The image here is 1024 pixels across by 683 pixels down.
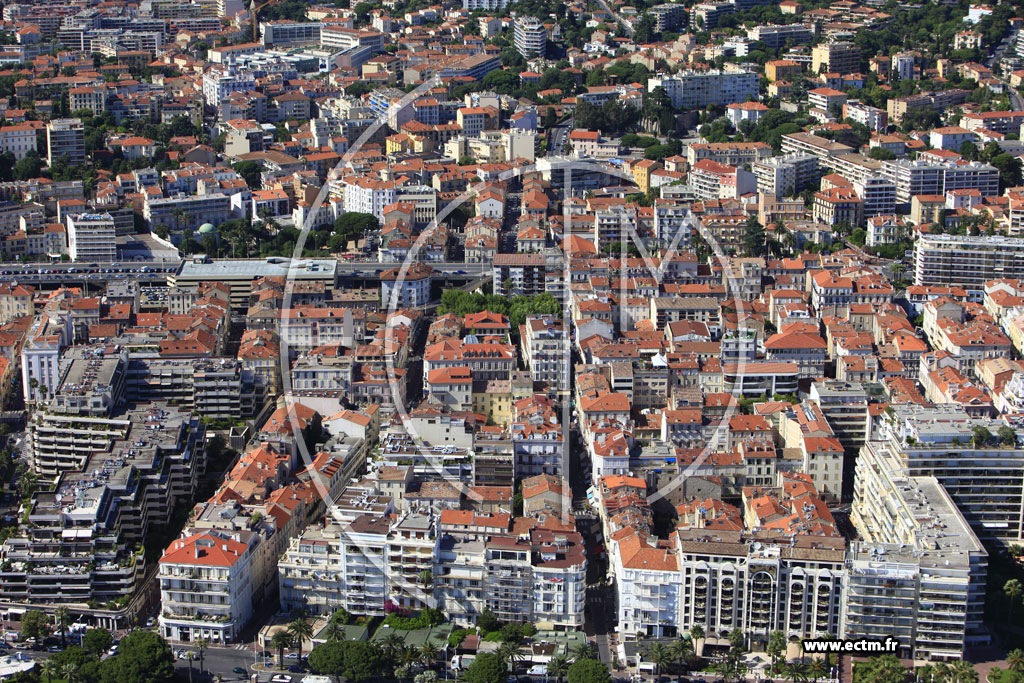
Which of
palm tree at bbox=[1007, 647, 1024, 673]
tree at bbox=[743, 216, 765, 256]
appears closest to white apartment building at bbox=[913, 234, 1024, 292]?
tree at bbox=[743, 216, 765, 256]

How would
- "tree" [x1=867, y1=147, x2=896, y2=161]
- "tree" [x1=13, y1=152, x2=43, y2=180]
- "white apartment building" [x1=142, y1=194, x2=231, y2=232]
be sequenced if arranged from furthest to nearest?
"tree" [x1=867, y1=147, x2=896, y2=161], "tree" [x1=13, y1=152, x2=43, y2=180], "white apartment building" [x1=142, y1=194, x2=231, y2=232]

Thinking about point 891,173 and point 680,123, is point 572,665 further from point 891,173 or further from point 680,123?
point 680,123

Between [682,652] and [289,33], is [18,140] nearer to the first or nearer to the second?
[289,33]

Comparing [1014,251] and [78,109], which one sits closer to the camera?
[1014,251]

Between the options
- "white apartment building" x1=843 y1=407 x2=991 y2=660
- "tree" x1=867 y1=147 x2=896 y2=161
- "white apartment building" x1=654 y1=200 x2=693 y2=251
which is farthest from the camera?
"tree" x1=867 y1=147 x2=896 y2=161

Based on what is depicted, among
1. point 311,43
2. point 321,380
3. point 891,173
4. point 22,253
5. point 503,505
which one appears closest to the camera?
point 503,505

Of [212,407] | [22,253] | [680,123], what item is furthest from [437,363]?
[680,123]

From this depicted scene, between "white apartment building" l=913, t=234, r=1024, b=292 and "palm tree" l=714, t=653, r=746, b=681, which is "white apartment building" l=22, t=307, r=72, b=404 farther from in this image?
"white apartment building" l=913, t=234, r=1024, b=292
